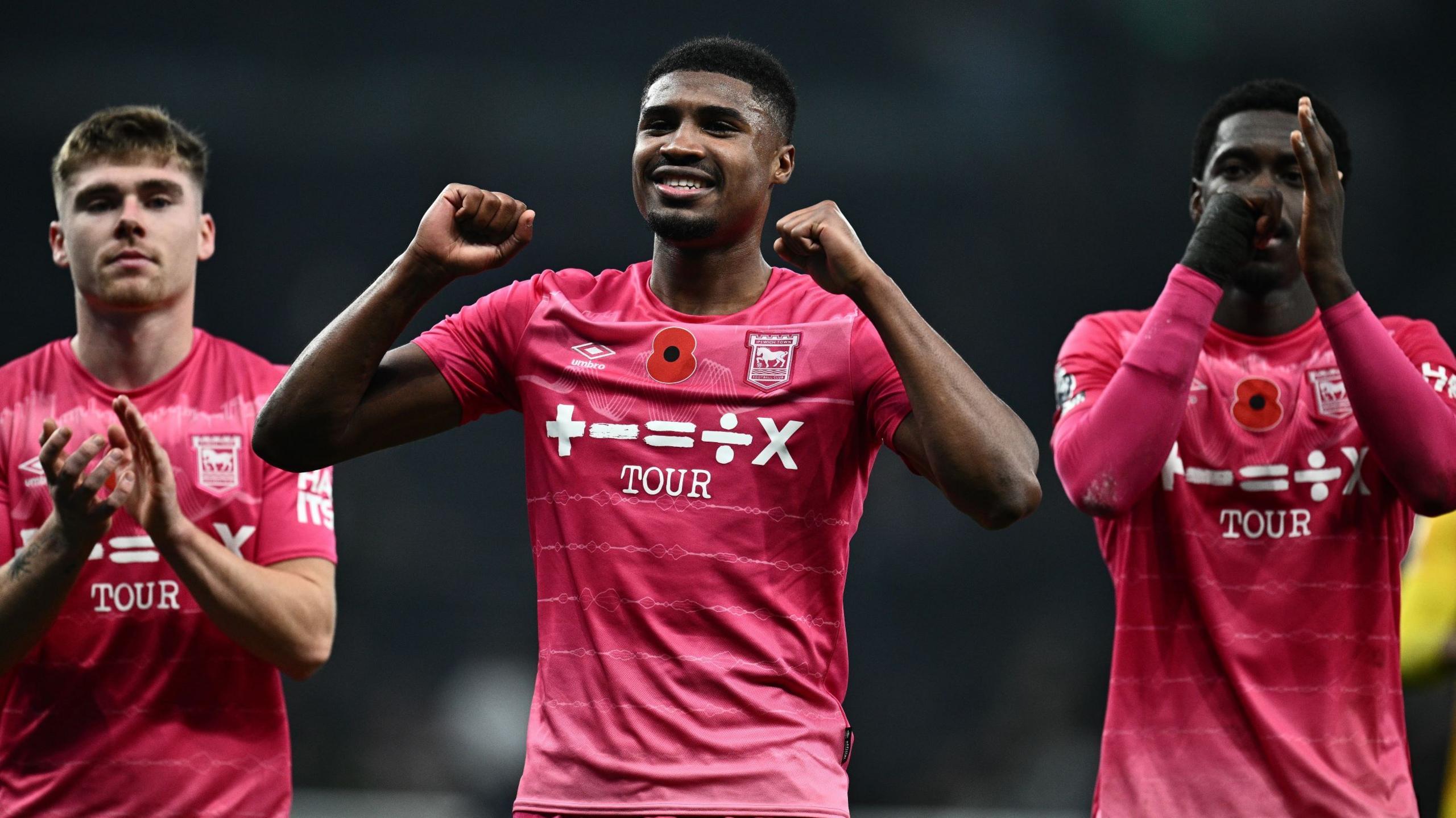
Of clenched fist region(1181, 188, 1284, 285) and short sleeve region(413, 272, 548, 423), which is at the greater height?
clenched fist region(1181, 188, 1284, 285)

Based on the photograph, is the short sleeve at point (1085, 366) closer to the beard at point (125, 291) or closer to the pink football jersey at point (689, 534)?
the pink football jersey at point (689, 534)

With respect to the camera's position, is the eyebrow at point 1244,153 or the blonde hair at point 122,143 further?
the blonde hair at point 122,143

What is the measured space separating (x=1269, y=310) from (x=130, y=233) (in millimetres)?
2393

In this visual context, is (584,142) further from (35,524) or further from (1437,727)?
(1437,727)

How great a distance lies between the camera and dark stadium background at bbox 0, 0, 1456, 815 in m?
5.59

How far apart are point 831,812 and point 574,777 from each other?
15.4 inches

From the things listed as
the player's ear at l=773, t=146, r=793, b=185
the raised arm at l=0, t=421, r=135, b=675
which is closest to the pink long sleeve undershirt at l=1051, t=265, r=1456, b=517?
the player's ear at l=773, t=146, r=793, b=185

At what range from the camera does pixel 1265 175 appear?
2986 millimetres

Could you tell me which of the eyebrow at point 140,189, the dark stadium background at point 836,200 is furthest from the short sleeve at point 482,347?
the dark stadium background at point 836,200

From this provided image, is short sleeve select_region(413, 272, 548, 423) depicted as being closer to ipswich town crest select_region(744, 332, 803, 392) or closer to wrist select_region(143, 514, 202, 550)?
ipswich town crest select_region(744, 332, 803, 392)

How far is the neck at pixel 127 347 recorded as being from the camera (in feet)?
10.7

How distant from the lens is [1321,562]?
2783 mm

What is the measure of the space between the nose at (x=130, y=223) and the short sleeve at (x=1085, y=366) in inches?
77.5

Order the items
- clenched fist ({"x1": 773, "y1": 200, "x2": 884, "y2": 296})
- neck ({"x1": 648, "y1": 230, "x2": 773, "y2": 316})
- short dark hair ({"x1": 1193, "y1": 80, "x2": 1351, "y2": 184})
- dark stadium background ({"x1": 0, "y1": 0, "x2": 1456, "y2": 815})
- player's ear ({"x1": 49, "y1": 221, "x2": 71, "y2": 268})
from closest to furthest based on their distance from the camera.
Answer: clenched fist ({"x1": 773, "y1": 200, "x2": 884, "y2": 296})
neck ({"x1": 648, "y1": 230, "x2": 773, "y2": 316})
short dark hair ({"x1": 1193, "y1": 80, "x2": 1351, "y2": 184})
player's ear ({"x1": 49, "y1": 221, "x2": 71, "y2": 268})
dark stadium background ({"x1": 0, "y1": 0, "x2": 1456, "y2": 815})
